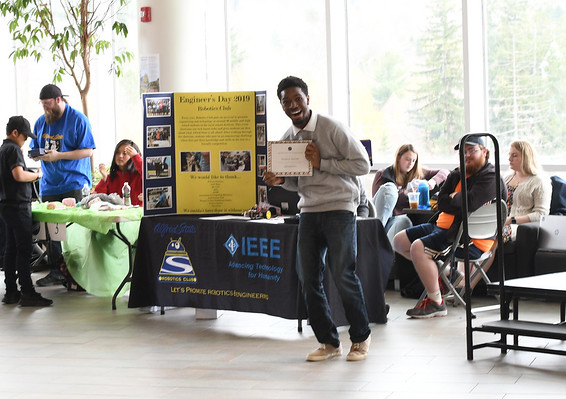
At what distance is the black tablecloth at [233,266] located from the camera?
5805mm

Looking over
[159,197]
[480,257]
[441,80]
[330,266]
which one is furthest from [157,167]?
[441,80]

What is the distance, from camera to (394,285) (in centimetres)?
764

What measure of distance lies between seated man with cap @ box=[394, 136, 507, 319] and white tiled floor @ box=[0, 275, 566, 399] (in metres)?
0.17

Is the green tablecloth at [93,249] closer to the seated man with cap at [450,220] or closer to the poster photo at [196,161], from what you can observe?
the poster photo at [196,161]

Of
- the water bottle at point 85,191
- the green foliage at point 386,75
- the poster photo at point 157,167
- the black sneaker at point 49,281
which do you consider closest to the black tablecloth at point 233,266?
the poster photo at point 157,167

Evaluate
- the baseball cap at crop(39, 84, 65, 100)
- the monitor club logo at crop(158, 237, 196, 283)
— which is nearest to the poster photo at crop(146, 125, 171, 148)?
the monitor club logo at crop(158, 237, 196, 283)

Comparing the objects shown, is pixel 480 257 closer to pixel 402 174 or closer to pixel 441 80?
pixel 402 174

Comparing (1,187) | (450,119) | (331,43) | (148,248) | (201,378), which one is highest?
(331,43)

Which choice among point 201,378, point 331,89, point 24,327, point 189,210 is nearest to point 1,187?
point 24,327

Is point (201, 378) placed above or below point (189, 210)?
below

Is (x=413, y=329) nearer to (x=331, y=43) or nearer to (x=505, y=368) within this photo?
(x=505, y=368)

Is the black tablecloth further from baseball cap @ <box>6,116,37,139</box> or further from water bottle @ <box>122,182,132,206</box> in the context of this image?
baseball cap @ <box>6,116,37,139</box>

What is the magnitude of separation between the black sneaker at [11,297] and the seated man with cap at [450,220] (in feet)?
10.8

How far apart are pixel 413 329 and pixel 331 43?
14.6 feet
